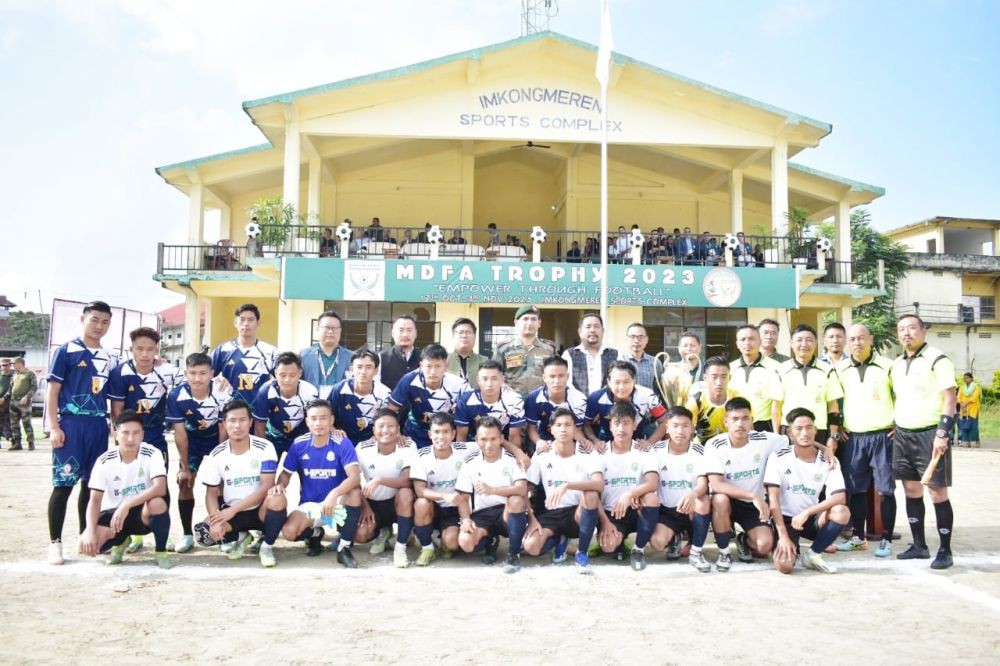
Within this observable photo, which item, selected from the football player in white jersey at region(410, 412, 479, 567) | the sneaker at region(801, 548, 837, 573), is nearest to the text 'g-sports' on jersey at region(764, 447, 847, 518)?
the sneaker at region(801, 548, 837, 573)

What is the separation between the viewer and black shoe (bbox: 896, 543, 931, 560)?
18.5 ft

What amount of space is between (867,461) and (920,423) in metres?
0.61

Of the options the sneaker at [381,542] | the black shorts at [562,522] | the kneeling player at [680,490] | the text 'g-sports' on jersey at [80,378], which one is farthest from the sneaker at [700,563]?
the text 'g-sports' on jersey at [80,378]

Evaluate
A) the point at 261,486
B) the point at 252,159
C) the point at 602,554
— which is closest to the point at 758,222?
the point at 252,159

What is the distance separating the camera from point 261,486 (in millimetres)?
5410

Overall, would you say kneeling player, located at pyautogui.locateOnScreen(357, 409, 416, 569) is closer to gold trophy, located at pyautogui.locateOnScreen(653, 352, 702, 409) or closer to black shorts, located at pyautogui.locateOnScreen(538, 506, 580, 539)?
black shorts, located at pyautogui.locateOnScreen(538, 506, 580, 539)

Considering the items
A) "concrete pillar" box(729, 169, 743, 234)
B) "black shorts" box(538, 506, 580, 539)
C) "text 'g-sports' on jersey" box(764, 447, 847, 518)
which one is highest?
"concrete pillar" box(729, 169, 743, 234)

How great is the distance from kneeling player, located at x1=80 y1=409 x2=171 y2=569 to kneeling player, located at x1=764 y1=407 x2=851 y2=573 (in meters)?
4.49

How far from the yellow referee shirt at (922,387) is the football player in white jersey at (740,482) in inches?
40.7

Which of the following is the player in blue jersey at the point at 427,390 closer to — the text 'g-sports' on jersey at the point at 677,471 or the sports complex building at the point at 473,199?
the text 'g-sports' on jersey at the point at 677,471

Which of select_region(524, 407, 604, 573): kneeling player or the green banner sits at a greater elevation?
the green banner

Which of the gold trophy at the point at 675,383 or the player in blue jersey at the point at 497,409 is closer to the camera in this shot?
the player in blue jersey at the point at 497,409

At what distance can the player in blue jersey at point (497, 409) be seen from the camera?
19.0 feet

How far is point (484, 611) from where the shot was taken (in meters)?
4.22
